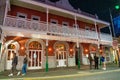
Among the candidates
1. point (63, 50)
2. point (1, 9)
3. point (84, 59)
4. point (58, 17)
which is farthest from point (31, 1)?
point (84, 59)

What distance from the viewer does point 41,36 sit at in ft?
51.2

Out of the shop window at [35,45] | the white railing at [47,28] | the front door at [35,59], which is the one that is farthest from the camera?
the shop window at [35,45]

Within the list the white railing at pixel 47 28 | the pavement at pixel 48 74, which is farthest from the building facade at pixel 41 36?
the pavement at pixel 48 74

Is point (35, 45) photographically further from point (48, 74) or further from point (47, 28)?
point (48, 74)

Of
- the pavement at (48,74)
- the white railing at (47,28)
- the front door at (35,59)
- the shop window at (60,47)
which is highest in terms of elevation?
the white railing at (47,28)

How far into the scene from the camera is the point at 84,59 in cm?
2238

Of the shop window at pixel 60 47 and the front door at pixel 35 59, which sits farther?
the shop window at pixel 60 47

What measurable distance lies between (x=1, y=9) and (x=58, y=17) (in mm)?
8019

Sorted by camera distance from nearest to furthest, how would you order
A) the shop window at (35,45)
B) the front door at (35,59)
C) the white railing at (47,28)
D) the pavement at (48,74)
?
the pavement at (48,74), the white railing at (47,28), the front door at (35,59), the shop window at (35,45)

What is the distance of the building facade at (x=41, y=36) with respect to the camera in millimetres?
14719

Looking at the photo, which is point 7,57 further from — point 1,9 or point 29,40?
point 1,9

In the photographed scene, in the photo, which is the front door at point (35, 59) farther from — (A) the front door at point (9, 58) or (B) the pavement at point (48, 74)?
(B) the pavement at point (48, 74)

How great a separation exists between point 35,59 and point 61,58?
4067mm

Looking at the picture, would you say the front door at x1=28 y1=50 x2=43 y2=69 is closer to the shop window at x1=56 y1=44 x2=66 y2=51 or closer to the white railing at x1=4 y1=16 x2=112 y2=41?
the shop window at x1=56 y1=44 x2=66 y2=51
